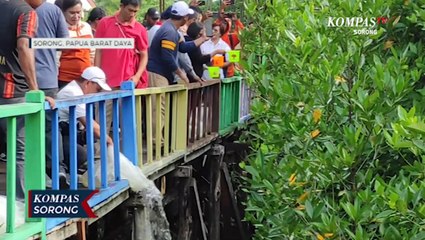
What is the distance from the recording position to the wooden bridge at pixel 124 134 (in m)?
3.82

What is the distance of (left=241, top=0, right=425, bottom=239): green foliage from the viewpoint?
3289mm

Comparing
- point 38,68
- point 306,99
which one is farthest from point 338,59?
point 38,68

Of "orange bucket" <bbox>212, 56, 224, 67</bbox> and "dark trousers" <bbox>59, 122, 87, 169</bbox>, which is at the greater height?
"dark trousers" <bbox>59, 122, 87, 169</bbox>

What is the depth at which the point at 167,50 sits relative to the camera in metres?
7.26

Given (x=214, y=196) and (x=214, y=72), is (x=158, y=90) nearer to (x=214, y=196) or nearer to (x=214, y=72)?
(x=214, y=72)

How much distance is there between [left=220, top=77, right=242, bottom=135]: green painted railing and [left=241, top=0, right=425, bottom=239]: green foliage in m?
4.78

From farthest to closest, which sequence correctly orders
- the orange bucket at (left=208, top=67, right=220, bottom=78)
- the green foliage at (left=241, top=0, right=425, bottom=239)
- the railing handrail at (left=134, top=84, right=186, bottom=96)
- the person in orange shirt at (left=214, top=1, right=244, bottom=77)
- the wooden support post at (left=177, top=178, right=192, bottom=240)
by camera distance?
1. the person in orange shirt at (left=214, top=1, right=244, bottom=77)
2. the orange bucket at (left=208, top=67, right=220, bottom=78)
3. the wooden support post at (left=177, top=178, right=192, bottom=240)
4. the railing handrail at (left=134, top=84, right=186, bottom=96)
5. the green foliage at (left=241, top=0, right=425, bottom=239)

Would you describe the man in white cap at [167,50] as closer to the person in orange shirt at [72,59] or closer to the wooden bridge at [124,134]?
the wooden bridge at [124,134]

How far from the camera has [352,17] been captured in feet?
13.4

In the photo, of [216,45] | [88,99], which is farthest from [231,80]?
[88,99]

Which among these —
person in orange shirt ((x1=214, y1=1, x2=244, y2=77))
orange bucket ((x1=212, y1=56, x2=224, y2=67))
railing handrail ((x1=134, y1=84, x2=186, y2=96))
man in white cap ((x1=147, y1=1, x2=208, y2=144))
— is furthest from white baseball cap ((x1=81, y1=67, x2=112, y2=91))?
person in orange shirt ((x1=214, y1=1, x2=244, y2=77))

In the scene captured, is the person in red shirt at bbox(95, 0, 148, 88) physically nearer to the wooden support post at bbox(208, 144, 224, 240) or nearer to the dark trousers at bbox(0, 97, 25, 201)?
the dark trousers at bbox(0, 97, 25, 201)

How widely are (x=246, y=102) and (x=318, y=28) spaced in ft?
22.8

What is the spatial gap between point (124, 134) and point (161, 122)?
1.07m
